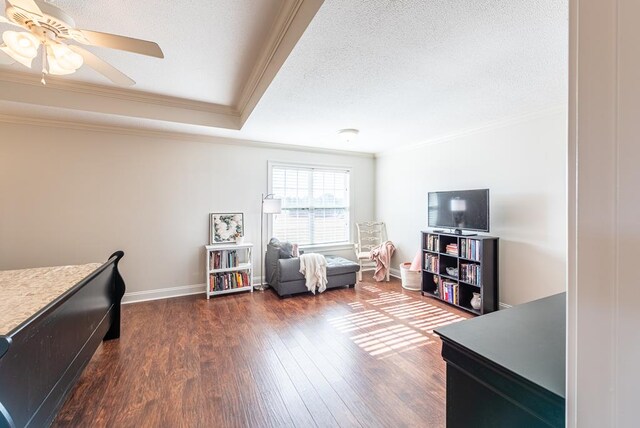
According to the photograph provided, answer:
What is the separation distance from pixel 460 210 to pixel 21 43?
4292mm

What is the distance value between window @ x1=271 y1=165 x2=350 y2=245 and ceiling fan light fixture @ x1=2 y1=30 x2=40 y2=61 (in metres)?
3.33

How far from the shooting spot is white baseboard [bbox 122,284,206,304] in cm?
392

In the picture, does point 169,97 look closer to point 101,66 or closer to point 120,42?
point 101,66

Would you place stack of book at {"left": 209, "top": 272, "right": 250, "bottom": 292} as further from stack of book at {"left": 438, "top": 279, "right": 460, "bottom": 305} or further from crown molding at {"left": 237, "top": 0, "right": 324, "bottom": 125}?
stack of book at {"left": 438, "top": 279, "right": 460, "bottom": 305}

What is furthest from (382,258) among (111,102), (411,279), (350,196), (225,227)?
(111,102)

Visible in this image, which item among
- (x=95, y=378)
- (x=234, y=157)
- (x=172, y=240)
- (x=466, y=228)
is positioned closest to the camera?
Result: (x=95, y=378)

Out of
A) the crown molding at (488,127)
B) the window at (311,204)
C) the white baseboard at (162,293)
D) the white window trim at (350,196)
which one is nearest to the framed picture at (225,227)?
the white window trim at (350,196)

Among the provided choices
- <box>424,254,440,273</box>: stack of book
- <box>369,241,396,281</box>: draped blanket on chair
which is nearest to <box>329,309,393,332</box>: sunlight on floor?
<box>424,254,440,273</box>: stack of book

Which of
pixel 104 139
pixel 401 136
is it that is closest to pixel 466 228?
pixel 401 136

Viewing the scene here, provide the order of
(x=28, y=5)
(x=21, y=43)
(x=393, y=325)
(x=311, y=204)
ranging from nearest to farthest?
(x=28, y=5) < (x=21, y=43) < (x=393, y=325) < (x=311, y=204)

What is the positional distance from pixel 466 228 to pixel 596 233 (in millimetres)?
3482

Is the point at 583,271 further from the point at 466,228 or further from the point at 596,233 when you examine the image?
the point at 466,228

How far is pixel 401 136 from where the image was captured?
4.36 m

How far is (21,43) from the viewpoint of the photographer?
162cm
